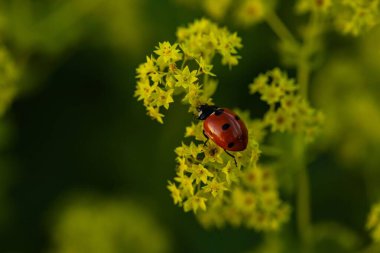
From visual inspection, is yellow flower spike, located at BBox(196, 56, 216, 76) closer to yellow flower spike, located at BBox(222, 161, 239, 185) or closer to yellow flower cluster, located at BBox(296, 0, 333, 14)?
yellow flower spike, located at BBox(222, 161, 239, 185)

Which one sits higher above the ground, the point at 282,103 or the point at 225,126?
the point at 282,103

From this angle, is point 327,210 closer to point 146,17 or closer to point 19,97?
point 146,17

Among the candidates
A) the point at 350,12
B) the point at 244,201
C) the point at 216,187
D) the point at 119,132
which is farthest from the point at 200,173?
the point at 119,132

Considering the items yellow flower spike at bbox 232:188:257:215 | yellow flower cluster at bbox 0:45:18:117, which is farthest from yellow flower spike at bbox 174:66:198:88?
yellow flower cluster at bbox 0:45:18:117

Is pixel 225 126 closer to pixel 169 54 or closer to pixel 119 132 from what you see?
pixel 169 54

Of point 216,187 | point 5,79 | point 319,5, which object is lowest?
point 216,187

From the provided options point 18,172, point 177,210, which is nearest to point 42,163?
point 18,172

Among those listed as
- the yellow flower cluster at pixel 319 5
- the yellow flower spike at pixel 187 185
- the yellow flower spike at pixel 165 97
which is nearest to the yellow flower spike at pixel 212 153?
the yellow flower spike at pixel 187 185
